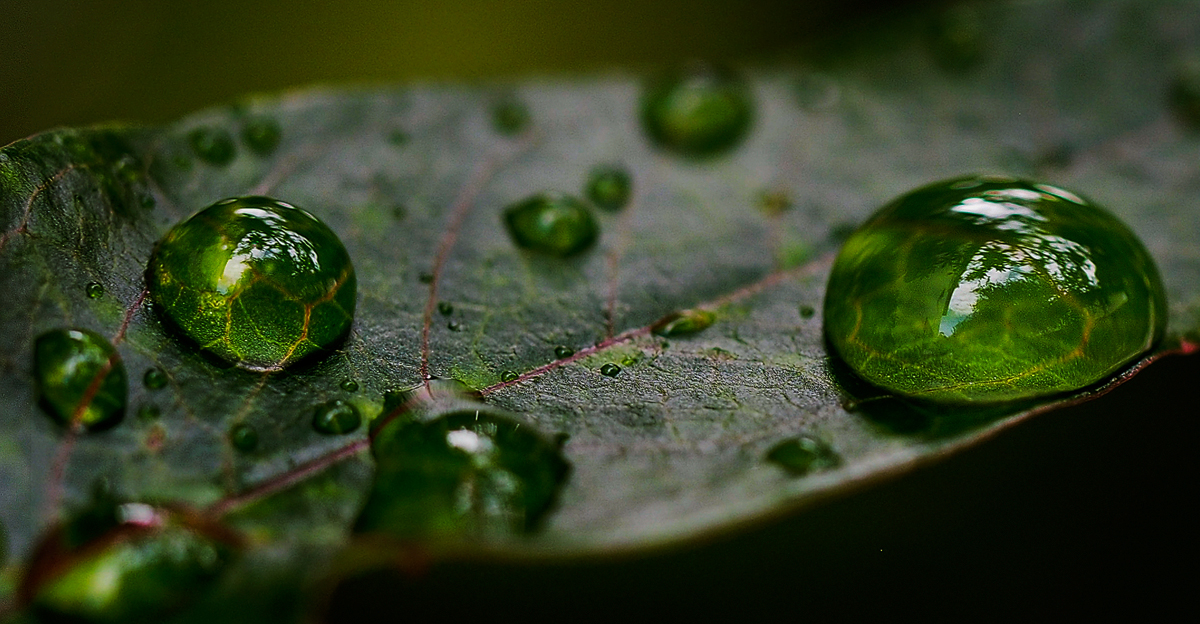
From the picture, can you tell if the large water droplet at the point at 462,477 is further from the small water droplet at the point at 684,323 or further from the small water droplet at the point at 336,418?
the small water droplet at the point at 684,323

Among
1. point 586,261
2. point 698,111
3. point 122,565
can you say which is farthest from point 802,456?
point 698,111

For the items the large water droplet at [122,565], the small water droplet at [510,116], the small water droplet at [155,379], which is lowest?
the large water droplet at [122,565]

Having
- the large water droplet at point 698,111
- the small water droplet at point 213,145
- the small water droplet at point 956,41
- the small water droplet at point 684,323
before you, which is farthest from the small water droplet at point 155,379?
the small water droplet at point 956,41

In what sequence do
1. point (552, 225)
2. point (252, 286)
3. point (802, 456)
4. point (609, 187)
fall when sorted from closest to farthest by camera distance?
point (802, 456), point (252, 286), point (552, 225), point (609, 187)

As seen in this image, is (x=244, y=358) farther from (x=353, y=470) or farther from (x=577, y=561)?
(x=577, y=561)

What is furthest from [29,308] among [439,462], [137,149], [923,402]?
[923,402]

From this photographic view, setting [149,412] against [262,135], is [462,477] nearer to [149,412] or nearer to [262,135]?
[149,412]
